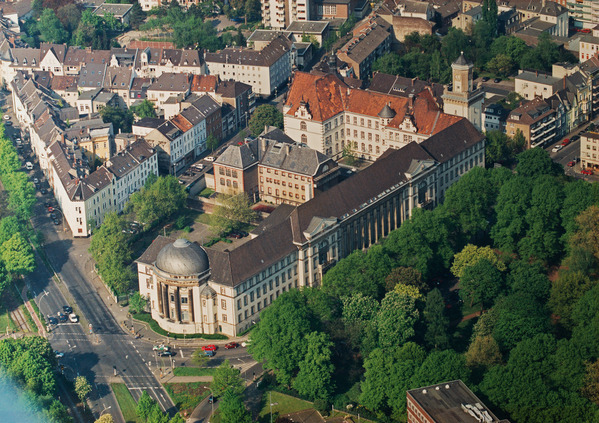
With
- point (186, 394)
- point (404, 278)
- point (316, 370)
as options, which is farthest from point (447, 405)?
point (186, 394)

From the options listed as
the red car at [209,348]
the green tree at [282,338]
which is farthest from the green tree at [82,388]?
the green tree at [282,338]

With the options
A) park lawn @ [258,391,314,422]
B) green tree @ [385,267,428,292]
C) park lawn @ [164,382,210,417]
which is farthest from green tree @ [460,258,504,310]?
park lawn @ [164,382,210,417]

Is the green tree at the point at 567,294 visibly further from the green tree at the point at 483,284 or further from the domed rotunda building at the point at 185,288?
the domed rotunda building at the point at 185,288

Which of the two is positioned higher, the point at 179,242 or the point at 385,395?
the point at 179,242

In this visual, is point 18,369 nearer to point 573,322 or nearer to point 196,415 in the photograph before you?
point 196,415

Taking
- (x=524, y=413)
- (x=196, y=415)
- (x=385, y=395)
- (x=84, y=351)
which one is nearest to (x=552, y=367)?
(x=524, y=413)

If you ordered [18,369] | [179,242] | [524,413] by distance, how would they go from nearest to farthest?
[524,413] < [18,369] < [179,242]

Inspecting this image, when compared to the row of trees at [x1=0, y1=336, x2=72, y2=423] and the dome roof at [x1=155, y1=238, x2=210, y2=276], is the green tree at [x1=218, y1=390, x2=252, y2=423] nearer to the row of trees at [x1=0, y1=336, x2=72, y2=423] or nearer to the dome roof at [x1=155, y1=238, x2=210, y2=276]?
the row of trees at [x1=0, y1=336, x2=72, y2=423]
